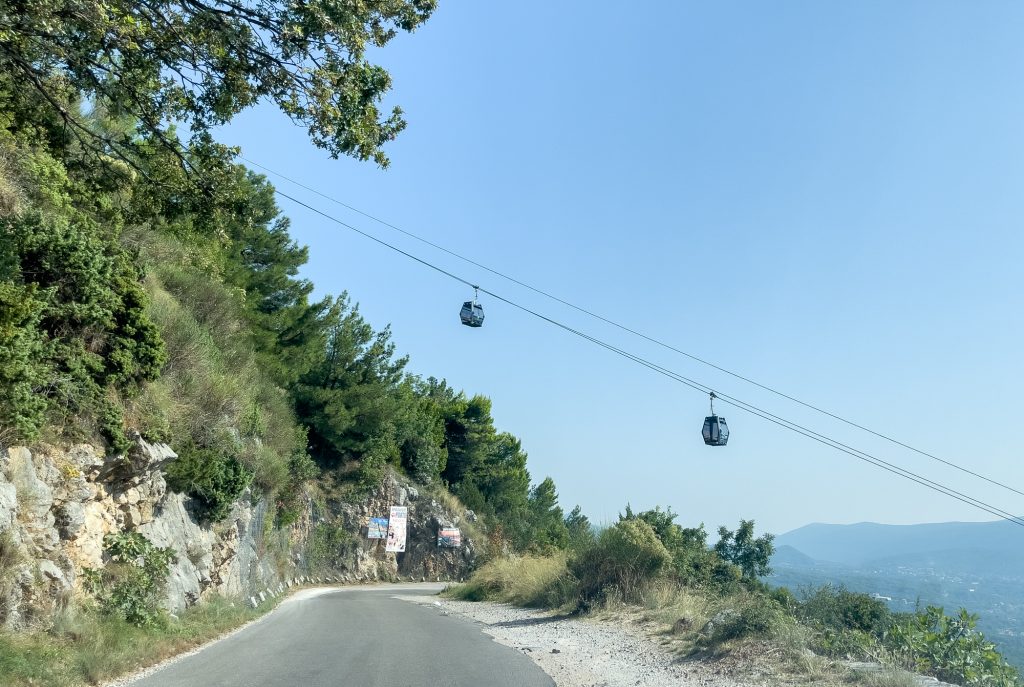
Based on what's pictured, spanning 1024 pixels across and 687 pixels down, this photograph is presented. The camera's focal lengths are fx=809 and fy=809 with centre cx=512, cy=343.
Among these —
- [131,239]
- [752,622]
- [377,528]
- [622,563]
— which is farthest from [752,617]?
[377,528]

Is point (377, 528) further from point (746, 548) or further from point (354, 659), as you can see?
point (354, 659)

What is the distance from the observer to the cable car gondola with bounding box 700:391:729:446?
71.6ft

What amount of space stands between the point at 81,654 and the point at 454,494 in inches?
2225

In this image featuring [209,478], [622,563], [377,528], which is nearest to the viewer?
[209,478]

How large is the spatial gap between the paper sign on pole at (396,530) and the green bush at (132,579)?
37043 mm

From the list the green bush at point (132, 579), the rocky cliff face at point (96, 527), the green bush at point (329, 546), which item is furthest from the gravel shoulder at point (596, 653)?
the green bush at point (329, 546)

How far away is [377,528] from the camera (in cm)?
5162

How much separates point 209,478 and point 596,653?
401 inches

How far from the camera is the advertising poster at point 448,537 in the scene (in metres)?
54.4

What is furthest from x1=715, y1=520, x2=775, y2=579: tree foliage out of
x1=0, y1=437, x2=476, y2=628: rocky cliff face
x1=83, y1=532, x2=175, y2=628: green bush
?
x1=83, y1=532, x2=175, y2=628: green bush

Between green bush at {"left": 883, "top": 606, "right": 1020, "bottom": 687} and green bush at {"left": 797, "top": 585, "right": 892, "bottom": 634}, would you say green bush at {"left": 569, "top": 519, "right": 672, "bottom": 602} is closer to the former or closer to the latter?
green bush at {"left": 797, "top": 585, "right": 892, "bottom": 634}

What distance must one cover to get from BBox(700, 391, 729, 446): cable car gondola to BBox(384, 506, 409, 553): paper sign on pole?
33825 mm

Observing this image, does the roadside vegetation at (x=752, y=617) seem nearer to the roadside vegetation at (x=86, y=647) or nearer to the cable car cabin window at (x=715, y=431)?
the cable car cabin window at (x=715, y=431)

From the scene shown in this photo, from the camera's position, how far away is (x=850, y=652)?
11.1m
